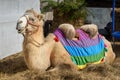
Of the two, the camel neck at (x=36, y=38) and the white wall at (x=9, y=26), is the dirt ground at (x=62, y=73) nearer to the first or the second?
→ the camel neck at (x=36, y=38)

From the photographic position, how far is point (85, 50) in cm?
650

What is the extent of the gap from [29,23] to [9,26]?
198 cm

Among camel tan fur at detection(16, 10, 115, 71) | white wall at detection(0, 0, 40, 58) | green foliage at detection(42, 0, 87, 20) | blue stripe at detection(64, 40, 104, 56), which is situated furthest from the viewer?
green foliage at detection(42, 0, 87, 20)

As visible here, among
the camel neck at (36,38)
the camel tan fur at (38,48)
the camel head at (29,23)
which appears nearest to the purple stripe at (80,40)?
the camel tan fur at (38,48)

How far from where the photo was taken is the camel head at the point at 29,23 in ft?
18.7

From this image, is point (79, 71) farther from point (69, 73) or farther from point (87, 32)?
point (87, 32)

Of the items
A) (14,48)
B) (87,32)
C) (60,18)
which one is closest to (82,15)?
(60,18)

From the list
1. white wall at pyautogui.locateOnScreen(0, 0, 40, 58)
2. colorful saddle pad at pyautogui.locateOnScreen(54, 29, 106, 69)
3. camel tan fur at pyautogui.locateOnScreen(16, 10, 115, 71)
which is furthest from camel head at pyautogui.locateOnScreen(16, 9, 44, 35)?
white wall at pyautogui.locateOnScreen(0, 0, 40, 58)

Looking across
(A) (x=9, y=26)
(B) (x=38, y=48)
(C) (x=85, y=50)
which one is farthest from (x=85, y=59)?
(A) (x=9, y=26)

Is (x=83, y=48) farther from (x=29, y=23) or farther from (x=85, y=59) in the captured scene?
(x=29, y=23)

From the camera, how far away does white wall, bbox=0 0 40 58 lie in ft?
24.5

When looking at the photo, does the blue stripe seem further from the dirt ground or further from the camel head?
the camel head

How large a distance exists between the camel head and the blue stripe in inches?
24.6

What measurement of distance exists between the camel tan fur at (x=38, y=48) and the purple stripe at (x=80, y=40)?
0.41 feet
